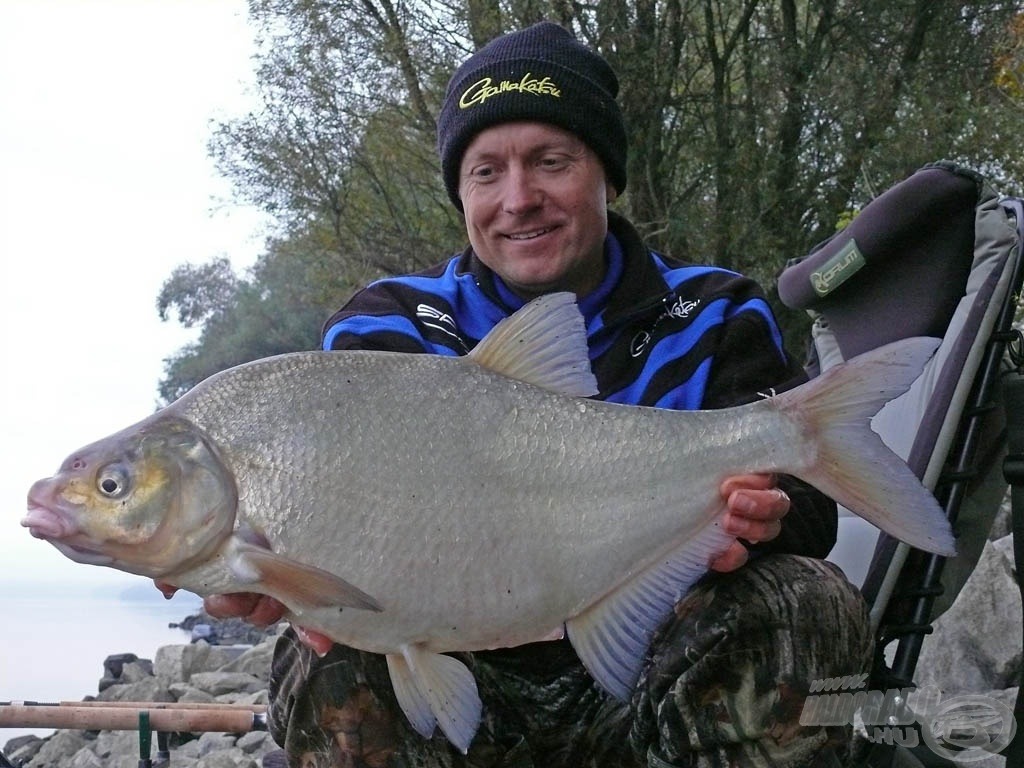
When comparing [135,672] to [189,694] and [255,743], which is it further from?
[255,743]

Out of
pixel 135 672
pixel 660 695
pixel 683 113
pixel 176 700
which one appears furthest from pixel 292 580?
pixel 683 113

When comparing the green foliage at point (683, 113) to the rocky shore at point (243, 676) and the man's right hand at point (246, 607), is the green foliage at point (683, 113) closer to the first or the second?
the rocky shore at point (243, 676)

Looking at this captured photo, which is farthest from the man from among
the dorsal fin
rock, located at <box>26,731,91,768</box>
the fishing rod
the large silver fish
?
rock, located at <box>26,731,91,768</box>

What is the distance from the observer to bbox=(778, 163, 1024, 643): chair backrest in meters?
2.93

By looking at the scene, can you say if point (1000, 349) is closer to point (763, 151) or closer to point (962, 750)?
point (962, 750)

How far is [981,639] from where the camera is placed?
452 cm

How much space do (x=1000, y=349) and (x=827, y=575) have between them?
1080 mm

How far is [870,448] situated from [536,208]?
48.0 inches

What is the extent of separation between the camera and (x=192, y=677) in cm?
938

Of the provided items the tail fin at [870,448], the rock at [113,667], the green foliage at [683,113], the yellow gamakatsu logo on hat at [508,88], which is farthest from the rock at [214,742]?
the green foliage at [683,113]

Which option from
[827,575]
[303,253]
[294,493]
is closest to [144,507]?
[294,493]

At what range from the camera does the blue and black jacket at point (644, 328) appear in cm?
271

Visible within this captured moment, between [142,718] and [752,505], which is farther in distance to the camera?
[142,718]

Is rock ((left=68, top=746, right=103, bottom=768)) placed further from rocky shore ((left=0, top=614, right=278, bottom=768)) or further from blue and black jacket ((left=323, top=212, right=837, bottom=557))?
blue and black jacket ((left=323, top=212, right=837, bottom=557))
